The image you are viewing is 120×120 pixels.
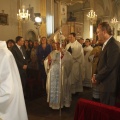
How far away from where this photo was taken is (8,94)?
1823 mm

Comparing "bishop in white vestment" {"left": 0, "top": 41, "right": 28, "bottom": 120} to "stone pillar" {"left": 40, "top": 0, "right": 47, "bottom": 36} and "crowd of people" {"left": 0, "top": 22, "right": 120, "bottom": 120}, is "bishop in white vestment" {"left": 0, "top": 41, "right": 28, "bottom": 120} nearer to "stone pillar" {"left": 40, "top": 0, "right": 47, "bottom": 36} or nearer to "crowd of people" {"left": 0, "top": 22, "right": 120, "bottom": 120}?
"crowd of people" {"left": 0, "top": 22, "right": 120, "bottom": 120}

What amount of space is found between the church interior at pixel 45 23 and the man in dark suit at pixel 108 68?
5.59ft

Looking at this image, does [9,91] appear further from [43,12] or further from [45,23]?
[43,12]

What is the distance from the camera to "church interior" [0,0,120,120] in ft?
17.0

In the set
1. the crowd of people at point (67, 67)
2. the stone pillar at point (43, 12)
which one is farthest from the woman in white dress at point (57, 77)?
the stone pillar at point (43, 12)

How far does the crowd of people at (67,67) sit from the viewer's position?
116 inches

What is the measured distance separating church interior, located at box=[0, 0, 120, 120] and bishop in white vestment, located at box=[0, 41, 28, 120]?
2687mm

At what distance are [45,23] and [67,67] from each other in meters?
7.36

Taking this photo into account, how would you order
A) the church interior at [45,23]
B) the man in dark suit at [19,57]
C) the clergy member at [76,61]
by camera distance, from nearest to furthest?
the church interior at [45,23]
the man in dark suit at [19,57]
the clergy member at [76,61]

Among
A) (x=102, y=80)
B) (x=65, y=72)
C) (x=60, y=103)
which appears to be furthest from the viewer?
(x=65, y=72)

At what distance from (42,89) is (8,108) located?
4.99 metres

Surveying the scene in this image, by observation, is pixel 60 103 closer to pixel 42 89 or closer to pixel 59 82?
pixel 59 82

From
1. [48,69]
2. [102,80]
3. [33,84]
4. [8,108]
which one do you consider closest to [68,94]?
[48,69]

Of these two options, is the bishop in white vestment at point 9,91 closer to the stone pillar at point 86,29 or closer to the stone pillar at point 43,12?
the stone pillar at point 43,12
